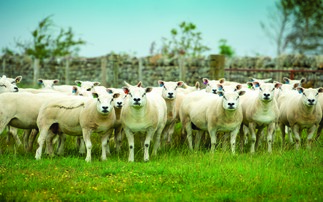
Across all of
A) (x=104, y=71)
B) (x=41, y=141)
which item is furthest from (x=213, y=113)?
(x=104, y=71)

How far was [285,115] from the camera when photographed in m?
15.9

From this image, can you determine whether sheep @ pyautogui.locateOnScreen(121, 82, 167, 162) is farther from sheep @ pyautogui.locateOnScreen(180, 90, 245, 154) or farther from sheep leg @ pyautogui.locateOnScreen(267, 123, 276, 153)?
sheep leg @ pyautogui.locateOnScreen(267, 123, 276, 153)

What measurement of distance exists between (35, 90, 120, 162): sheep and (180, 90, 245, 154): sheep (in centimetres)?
235

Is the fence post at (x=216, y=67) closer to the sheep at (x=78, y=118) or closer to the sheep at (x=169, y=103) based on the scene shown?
the sheep at (x=169, y=103)

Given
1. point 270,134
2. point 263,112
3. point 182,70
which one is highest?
point 182,70

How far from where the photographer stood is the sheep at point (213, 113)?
46.5ft

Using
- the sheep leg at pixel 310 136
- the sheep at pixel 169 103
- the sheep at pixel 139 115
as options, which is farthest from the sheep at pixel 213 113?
the sheep leg at pixel 310 136

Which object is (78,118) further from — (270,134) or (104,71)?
(104,71)

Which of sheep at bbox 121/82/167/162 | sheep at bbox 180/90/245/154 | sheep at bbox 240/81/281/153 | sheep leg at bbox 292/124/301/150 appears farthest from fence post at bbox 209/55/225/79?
sheep at bbox 121/82/167/162

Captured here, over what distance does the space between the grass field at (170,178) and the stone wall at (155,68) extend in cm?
949

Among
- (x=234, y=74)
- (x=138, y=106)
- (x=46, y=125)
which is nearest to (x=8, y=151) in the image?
(x=46, y=125)

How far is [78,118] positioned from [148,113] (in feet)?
4.85

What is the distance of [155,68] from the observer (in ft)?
90.8

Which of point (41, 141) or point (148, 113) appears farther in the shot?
point (148, 113)
